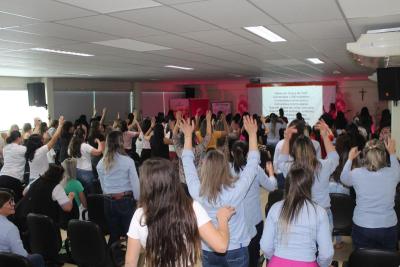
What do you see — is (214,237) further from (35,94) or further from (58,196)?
(35,94)

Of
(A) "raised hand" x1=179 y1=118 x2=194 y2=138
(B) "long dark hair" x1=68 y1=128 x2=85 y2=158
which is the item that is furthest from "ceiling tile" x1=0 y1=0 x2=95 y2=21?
(B) "long dark hair" x1=68 y1=128 x2=85 y2=158

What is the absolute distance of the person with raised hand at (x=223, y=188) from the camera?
2322 millimetres

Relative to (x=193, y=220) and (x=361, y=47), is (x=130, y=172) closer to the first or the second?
(x=193, y=220)

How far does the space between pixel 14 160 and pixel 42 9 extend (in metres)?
2.53

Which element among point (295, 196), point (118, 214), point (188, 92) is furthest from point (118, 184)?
point (188, 92)

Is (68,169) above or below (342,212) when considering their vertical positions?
above

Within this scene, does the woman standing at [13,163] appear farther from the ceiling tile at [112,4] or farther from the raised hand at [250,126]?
the raised hand at [250,126]

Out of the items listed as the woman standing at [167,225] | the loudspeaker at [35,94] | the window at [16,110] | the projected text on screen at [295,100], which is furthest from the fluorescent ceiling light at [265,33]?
the projected text on screen at [295,100]

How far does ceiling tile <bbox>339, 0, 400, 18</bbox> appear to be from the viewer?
115 inches

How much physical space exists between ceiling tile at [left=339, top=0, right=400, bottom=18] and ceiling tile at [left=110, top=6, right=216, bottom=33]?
1294 millimetres

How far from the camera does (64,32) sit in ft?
13.2

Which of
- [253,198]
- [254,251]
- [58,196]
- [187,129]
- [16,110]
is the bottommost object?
[254,251]

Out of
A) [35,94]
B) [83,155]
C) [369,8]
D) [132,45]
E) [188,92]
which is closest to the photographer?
[369,8]

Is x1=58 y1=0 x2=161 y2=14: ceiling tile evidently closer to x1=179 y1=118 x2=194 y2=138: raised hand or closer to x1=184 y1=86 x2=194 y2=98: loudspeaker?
x1=179 y1=118 x2=194 y2=138: raised hand
